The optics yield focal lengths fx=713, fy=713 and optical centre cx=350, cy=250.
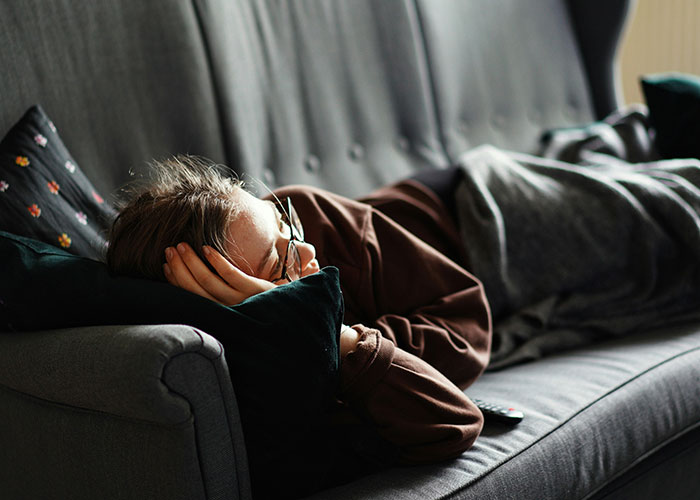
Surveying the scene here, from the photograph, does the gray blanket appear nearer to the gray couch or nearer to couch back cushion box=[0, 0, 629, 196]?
the gray couch

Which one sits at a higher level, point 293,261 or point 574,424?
point 293,261

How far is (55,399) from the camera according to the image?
89cm

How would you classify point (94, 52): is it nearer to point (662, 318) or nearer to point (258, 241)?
point (258, 241)

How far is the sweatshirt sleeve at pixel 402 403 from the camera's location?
941 millimetres

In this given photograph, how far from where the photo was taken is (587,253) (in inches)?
57.2

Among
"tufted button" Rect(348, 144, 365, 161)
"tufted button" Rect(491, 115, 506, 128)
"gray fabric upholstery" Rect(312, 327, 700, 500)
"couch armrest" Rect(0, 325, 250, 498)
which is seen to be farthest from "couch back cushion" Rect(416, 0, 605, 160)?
"couch armrest" Rect(0, 325, 250, 498)

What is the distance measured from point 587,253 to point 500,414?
1.68 ft

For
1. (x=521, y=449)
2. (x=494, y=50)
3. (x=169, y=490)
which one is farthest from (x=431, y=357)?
(x=494, y=50)

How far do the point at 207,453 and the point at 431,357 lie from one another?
0.42 m

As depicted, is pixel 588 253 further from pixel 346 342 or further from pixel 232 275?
pixel 232 275

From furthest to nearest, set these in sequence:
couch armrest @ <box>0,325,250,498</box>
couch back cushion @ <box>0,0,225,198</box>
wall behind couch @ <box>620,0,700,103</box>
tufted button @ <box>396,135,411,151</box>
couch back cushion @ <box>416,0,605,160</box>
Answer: wall behind couch @ <box>620,0,700,103</box>, couch back cushion @ <box>416,0,605,160</box>, tufted button @ <box>396,135,411,151</box>, couch back cushion @ <box>0,0,225,198</box>, couch armrest @ <box>0,325,250,498</box>

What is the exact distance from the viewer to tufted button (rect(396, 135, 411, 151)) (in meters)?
1.99

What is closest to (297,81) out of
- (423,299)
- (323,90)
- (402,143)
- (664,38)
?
(323,90)

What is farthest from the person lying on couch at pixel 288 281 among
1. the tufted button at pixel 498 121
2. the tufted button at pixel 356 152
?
the tufted button at pixel 498 121
